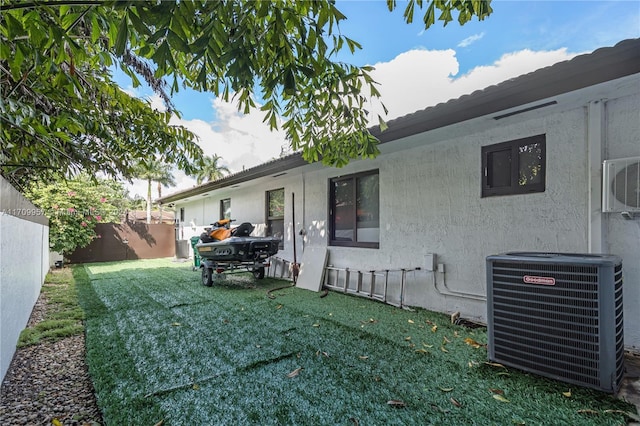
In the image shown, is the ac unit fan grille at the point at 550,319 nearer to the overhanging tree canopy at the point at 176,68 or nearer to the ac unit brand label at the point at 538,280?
the ac unit brand label at the point at 538,280

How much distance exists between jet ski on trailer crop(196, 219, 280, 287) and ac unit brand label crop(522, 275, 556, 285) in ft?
16.0

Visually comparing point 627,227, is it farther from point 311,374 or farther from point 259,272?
point 259,272

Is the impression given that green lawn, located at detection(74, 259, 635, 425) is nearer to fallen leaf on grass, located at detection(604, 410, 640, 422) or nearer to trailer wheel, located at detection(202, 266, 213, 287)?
fallen leaf on grass, located at detection(604, 410, 640, 422)

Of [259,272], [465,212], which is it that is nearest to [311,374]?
[465,212]

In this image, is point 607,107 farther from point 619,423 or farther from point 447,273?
point 619,423

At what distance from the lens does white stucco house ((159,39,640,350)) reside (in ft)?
9.36

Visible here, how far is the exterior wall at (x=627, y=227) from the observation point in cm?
286

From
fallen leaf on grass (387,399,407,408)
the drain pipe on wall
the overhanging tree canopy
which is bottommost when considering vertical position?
fallen leaf on grass (387,399,407,408)

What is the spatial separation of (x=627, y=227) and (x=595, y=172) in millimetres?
618

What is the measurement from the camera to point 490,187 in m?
3.95

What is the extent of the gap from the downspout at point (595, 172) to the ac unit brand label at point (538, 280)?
118cm

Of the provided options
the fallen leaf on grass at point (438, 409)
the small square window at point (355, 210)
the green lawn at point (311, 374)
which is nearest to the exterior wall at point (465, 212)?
the small square window at point (355, 210)

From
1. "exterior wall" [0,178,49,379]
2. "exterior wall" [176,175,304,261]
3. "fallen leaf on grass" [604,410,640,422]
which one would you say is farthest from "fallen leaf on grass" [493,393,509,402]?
"exterior wall" [176,175,304,261]

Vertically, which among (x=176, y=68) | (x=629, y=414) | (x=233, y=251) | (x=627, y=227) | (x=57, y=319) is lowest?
(x=57, y=319)
